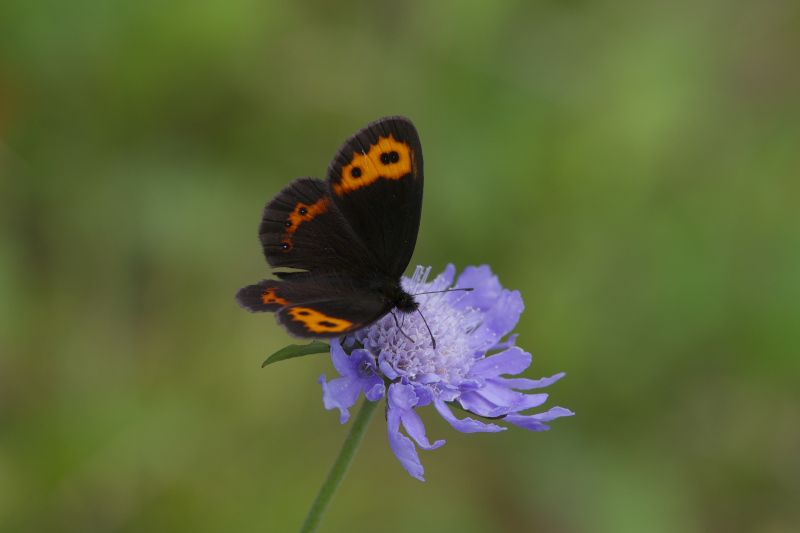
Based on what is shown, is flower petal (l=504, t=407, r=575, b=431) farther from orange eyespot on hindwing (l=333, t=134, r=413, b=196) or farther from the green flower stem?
orange eyespot on hindwing (l=333, t=134, r=413, b=196)

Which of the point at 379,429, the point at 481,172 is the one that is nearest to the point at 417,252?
the point at 481,172

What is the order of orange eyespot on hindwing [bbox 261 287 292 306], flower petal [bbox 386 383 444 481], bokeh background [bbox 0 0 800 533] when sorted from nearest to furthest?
1. flower petal [bbox 386 383 444 481]
2. orange eyespot on hindwing [bbox 261 287 292 306]
3. bokeh background [bbox 0 0 800 533]

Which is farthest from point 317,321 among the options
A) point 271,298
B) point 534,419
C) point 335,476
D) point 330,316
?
point 534,419

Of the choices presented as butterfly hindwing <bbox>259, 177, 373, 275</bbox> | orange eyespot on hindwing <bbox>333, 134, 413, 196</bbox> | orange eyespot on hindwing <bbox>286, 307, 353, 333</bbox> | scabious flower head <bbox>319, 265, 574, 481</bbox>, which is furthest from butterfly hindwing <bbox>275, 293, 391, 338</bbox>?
orange eyespot on hindwing <bbox>333, 134, 413, 196</bbox>

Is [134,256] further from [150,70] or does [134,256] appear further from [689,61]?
[689,61]

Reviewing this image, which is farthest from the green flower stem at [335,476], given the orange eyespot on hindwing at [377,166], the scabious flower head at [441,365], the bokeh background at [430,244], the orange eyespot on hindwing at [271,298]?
the bokeh background at [430,244]

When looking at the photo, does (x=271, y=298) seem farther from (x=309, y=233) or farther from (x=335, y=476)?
(x=335, y=476)
